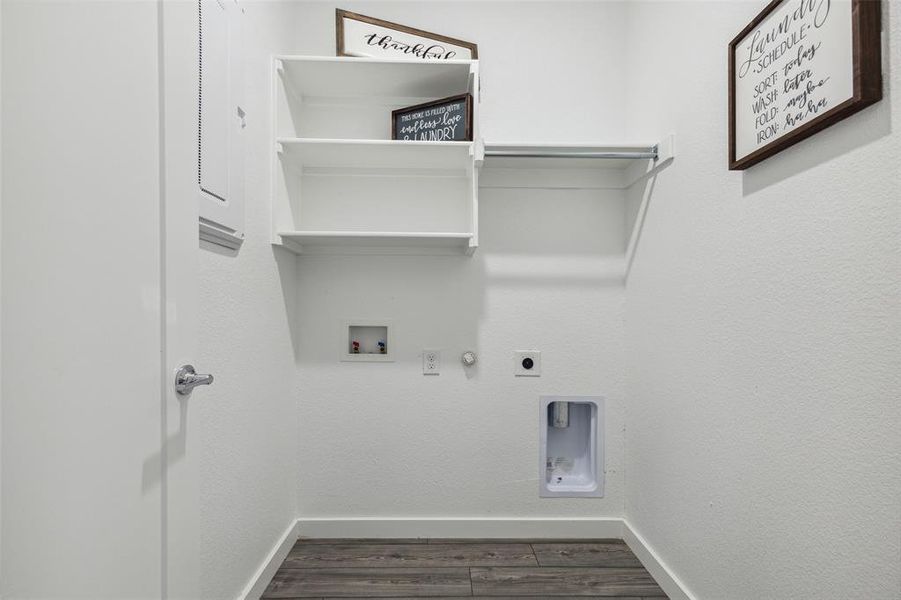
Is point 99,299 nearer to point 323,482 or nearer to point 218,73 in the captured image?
point 218,73

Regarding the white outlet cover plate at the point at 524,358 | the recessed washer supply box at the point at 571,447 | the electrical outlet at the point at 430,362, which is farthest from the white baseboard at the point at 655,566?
the electrical outlet at the point at 430,362

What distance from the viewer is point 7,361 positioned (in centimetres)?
50

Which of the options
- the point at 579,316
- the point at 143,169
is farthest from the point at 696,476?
the point at 143,169

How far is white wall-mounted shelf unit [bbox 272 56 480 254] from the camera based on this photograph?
1756mm

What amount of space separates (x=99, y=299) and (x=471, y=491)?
1705 mm

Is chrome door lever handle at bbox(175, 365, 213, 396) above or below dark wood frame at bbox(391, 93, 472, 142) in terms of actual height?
below

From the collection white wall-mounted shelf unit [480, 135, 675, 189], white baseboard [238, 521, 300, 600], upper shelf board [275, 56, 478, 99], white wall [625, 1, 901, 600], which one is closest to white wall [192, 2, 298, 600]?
white baseboard [238, 521, 300, 600]

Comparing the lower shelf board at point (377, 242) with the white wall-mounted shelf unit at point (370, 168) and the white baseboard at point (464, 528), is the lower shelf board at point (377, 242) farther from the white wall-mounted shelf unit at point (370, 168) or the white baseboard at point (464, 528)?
the white baseboard at point (464, 528)

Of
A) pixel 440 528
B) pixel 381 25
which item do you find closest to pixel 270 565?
pixel 440 528

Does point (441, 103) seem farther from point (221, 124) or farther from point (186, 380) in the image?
point (186, 380)

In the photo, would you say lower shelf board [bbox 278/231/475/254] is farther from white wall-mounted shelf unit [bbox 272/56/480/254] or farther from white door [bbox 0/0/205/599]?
Result: white door [bbox 0/0/205/599]

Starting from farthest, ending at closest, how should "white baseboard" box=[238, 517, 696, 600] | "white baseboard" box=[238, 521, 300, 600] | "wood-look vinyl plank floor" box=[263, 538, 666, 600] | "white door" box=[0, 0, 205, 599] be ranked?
"white baseboard" box=[238, 517, 696, 600] < "wood-look vinyl plank floor" box=[263, 538, 666, 600] < "white baseboard" box=[238, 521, 300, 600] < "white door" box=[0, 0, 205, 599]

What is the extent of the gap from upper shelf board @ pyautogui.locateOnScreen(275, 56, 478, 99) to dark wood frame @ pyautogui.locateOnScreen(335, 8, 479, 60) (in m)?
0.11

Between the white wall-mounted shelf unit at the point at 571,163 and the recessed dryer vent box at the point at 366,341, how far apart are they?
2.57 ft
